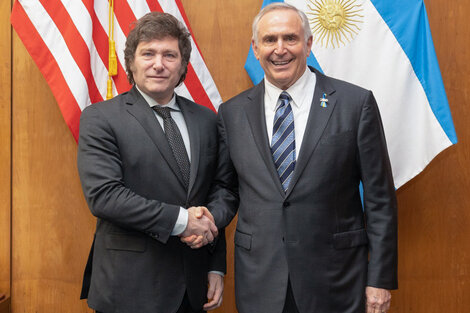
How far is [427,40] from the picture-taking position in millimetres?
2283

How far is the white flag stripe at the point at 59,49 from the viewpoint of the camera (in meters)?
2.24

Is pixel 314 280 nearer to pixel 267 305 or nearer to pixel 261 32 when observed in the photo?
pixel 267 305

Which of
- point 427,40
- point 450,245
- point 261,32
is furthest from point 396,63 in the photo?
point 450,245

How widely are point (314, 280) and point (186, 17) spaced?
1.64m

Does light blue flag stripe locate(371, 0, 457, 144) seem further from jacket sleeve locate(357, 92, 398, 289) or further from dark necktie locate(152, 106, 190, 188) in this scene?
dark necktie locate(152, 106, 190, 188)

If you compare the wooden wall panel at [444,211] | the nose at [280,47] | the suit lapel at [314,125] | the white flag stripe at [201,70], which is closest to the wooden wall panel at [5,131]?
the white flag stripe at [201,70]

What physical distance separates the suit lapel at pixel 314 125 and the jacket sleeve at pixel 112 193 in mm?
464

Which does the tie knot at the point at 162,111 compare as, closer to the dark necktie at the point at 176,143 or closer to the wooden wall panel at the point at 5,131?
the dark necktie at the point at 176,143

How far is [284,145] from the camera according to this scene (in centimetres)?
158

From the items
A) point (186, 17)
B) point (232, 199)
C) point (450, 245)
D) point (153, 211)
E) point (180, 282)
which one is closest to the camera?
point (153, 211)

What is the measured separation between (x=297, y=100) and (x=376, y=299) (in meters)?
0.78

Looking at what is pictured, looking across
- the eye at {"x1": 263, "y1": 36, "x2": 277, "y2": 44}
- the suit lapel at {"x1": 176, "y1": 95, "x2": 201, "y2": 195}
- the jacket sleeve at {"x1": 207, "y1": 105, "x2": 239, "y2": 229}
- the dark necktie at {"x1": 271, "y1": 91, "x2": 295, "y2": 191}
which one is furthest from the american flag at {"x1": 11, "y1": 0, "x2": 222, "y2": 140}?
the dark necktie at {"x1": 271, "y1": 91, "x2": 295, "y2": 191}

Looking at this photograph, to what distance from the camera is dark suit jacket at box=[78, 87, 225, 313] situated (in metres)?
1.53

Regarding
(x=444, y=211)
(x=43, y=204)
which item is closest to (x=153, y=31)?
(x=43, y=204)
